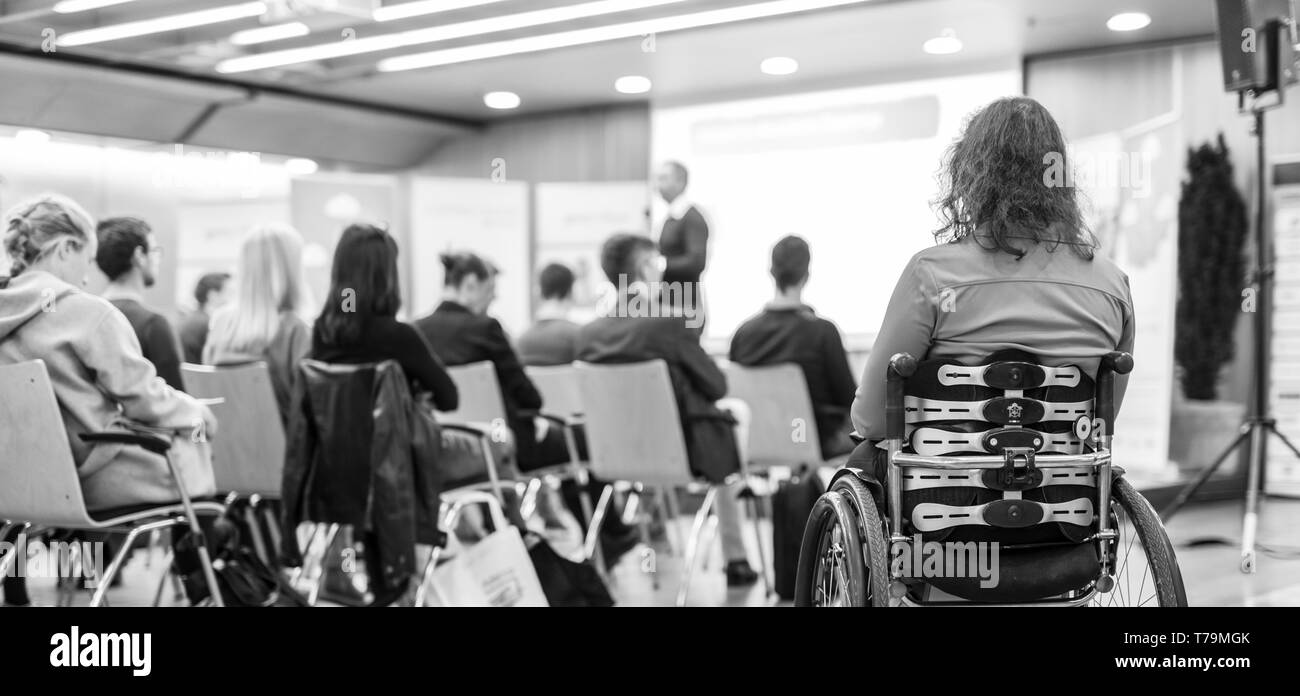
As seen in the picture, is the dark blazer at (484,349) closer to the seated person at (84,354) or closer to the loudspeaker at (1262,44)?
the seated person at (84,354)

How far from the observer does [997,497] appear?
6.75 ft

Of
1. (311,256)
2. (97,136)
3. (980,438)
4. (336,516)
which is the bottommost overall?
(336,516)

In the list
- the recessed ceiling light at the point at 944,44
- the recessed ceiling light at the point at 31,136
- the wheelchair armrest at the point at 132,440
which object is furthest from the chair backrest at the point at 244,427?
the recessed ceiling light at the point at 31,136

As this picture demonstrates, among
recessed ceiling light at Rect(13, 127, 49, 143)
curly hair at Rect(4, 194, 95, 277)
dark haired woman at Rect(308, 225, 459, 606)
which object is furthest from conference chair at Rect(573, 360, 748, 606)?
recessed ceiling light at Rect(13, 127, 49, 143)

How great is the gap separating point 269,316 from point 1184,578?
3.36 metres

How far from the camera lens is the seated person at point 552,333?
555 cm

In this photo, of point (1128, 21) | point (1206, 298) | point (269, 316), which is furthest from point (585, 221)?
point (269, 316)

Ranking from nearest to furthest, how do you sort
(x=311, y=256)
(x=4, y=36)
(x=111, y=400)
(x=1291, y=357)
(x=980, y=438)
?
(x=980, y=438), (x=111, y=400), (x=1291, y=357), (x=4, y=36), (x=311, y=256)

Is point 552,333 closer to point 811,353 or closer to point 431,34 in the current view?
point 811,353

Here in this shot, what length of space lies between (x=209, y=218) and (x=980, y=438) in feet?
30.0

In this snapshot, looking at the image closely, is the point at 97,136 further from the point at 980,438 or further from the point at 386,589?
the point at 980,438
